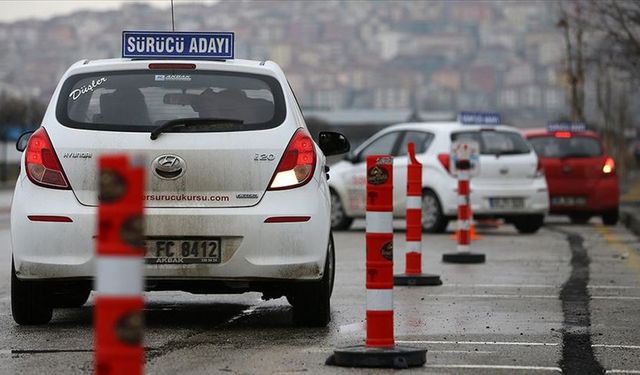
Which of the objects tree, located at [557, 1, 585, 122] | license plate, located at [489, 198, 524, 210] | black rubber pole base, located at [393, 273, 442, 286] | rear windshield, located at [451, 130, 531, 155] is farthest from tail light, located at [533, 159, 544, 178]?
tree, located at [557, 1, 585, 122]

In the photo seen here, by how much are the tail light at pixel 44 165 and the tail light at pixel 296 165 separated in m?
1.16

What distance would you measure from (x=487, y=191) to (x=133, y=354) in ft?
56.6

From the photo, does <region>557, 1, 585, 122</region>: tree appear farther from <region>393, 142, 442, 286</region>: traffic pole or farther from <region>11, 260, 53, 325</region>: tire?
<region>11, 260, 53, 325</region>: tire

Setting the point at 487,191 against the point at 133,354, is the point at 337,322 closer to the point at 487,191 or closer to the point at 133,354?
the point at 133,354

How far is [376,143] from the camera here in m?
22.7

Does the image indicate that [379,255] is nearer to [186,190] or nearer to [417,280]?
[186,190]

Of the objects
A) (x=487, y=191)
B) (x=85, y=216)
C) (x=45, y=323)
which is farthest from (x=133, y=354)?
(x=487, y=191)

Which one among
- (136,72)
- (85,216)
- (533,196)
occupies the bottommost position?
(533,196)

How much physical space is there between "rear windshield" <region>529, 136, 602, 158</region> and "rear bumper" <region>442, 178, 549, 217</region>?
329 centimetres

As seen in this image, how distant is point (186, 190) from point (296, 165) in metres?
0.63

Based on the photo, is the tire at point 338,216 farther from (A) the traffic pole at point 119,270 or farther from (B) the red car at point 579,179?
(A) the traffic pole at point 119,270

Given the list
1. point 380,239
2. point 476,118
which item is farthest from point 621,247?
point 380,239

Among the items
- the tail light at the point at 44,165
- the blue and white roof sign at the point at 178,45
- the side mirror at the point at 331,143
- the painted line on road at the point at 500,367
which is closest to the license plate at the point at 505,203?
the side mirror at the point at 331,143

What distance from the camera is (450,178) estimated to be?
2152 cm
